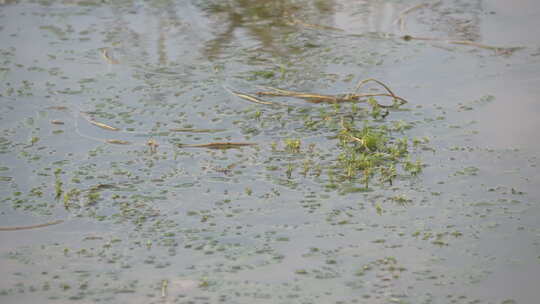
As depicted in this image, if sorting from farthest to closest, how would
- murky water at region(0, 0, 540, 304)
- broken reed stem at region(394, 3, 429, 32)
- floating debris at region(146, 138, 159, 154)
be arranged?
broken reed stem at region(394, 3, 429, 32) < floating debris at region(146, 138, 159, 154) < murky water at region(0, 0, 540, 304)

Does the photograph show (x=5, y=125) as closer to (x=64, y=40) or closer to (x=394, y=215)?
(x=64, y=40)

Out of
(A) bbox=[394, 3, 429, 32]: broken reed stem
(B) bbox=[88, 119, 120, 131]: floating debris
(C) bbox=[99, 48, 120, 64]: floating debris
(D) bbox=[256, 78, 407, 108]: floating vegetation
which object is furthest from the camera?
(A) bbox=[394, 3, 429, 32]: broken reed stem

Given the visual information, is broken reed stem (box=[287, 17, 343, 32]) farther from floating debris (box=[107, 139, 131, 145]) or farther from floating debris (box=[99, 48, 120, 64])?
floating debris (box=[107, 139, 131, 145])

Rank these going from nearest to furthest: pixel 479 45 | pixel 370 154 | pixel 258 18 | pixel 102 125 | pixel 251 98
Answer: pixel 370 154, pixel 102 125, pixel 251 98, pixel 479 45, pixel 258 18

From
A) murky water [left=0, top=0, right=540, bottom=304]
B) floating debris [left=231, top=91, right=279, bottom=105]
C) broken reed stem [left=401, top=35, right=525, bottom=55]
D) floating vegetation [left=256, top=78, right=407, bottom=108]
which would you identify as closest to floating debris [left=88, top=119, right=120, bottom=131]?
murky water [left=0, top=0, right=540, bottom=304]

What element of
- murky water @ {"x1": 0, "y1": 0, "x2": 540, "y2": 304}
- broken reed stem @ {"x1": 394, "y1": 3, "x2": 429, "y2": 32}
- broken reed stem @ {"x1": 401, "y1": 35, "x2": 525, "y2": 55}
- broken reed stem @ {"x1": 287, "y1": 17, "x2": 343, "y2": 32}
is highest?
broken reed stem @ {"x1": 394, "y1": 3, "x2": 429, "y2": 32}

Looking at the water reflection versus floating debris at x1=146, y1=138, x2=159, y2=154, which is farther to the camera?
the water reflection

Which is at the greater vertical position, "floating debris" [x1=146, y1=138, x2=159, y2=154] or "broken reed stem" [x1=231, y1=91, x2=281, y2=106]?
"broken reed stem" [x1=231, y1=91, x2=281, y2=106]

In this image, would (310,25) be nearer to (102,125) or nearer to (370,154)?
(102,125)

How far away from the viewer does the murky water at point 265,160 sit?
3.03 metres

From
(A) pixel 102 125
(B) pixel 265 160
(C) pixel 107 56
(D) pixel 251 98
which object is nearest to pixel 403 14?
(D) pixel 251 98

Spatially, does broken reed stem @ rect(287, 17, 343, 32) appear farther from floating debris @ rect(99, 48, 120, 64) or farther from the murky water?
floating debris @ rect(99, 48, 120, 64)

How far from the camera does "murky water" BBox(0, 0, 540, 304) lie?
303 centimetres

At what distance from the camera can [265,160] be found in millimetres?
3963
